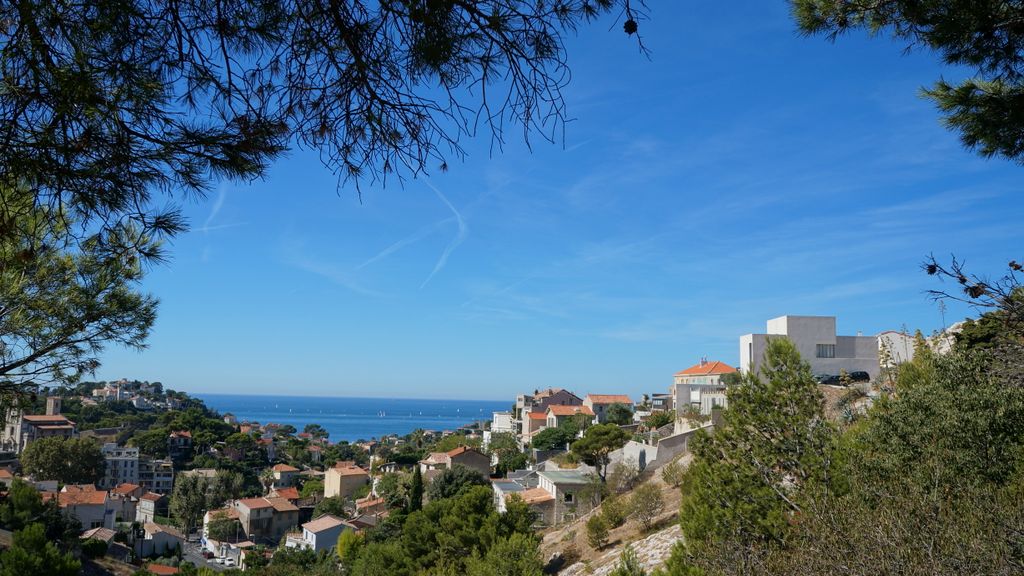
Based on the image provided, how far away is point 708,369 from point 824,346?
1927 centimetres

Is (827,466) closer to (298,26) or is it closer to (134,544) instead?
(298,26)

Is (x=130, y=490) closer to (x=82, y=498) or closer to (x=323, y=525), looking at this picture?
(x=82, y=498)

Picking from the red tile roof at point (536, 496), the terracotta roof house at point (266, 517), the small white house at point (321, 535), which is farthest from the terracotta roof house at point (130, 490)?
the red tile roof at point (536, 496)

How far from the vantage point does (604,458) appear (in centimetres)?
3528

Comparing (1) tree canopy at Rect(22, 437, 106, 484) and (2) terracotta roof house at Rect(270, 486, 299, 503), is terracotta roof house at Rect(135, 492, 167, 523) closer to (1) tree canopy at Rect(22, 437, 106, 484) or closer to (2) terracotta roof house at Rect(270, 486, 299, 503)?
(1) tree canopy at Rect(22, 437, 106, 484)

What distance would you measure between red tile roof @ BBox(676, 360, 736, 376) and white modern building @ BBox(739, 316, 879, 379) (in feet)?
55.4

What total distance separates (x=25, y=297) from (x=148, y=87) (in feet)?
12.2

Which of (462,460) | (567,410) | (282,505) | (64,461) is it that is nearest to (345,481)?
(282,505)

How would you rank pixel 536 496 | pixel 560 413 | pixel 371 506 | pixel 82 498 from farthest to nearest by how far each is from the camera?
pixel 560 413
pixel 371 506
pixel 82 498
pixel 536 496

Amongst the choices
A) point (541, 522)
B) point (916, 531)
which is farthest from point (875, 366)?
point (916, 531)

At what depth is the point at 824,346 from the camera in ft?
93.1

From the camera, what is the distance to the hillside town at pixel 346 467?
93.2 ft

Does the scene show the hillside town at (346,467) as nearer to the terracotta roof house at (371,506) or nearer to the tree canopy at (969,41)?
the terracotta roof house at (371,506)

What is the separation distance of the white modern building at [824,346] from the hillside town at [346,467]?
0.17 ft
